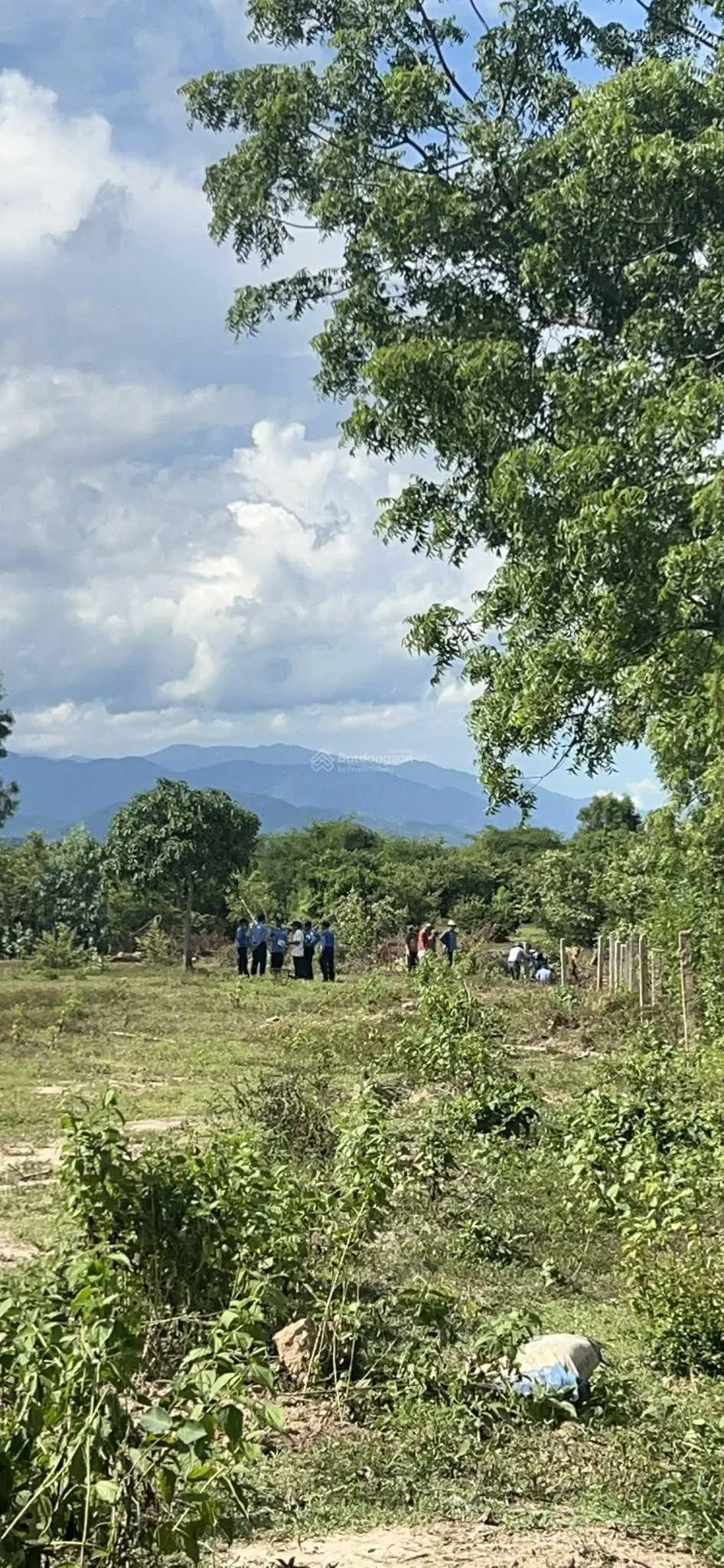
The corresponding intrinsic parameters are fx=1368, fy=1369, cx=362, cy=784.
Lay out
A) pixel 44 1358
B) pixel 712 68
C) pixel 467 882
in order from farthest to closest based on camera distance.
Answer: pixel 467 882 < pixel 712 68 < pixel 44 1358

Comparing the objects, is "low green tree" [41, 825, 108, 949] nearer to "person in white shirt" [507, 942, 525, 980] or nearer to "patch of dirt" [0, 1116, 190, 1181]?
"person in white shirt" [507, 942, 525, 980]

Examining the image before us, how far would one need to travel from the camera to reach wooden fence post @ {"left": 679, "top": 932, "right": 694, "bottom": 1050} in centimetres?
1352

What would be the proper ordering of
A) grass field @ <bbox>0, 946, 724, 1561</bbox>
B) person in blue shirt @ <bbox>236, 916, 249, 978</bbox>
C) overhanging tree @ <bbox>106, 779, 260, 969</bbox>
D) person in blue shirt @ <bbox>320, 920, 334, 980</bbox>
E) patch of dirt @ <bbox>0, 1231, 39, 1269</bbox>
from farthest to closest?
overhanging tree @ <bbox>106, 779, 260, 969</bbox>
person in blue shirt @ <bbox>236, 916, 249, 978</bbox>
person in blue shirt @ <bbox>320, 920, 334, 980</bbox>
patch of dirt @ <bbox>0, 1231, 39, 1269</bbox>
grass field @ <bbox>0, 946, 724, 1561</bbox>

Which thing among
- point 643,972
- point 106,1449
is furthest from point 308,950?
point 106,1449

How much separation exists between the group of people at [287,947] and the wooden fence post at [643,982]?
32.6 feet

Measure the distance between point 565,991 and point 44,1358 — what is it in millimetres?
17018

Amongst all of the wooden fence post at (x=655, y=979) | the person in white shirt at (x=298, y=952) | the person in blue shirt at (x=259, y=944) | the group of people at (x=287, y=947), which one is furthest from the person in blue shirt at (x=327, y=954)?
the wooden fence post at (x=655, y=979)

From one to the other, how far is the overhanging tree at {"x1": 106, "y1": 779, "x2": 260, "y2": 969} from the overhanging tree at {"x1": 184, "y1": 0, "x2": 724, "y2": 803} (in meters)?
18.3

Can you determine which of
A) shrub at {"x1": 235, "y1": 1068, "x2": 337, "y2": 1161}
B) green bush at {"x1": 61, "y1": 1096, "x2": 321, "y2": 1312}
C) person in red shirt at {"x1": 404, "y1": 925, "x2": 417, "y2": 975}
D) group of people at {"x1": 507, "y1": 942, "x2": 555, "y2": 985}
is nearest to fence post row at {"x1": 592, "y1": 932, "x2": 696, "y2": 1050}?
group of people at {"x1": 507, "y1": 942, "x2": 555, "y2": 985}

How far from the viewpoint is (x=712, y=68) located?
965 centimetres

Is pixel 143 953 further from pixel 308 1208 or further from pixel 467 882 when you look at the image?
pixel 308 1208

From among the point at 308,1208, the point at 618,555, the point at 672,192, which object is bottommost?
the point at 308,1208

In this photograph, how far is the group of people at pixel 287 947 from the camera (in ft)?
90.1

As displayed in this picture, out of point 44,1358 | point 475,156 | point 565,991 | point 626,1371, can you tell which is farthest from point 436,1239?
point 565,991
